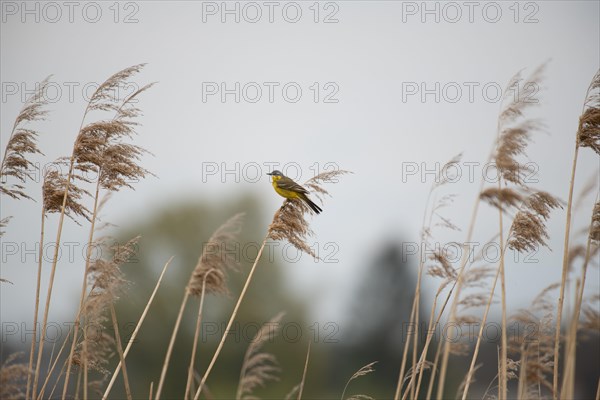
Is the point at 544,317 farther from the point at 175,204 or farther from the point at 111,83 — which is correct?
the point at 175,204

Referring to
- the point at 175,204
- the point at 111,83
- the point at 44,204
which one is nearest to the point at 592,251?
the point at 111,83

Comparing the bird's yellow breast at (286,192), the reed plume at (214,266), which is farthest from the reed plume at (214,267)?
the bird's yellow breast at (286,192)

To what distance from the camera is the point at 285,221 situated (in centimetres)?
580

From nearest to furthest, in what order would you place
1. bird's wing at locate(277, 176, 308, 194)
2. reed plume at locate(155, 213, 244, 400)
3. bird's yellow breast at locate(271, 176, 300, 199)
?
1. reed plume at locate(155, 213, 244, 400)
2. bird's wing at locate(277, 176, 308, 194)
3. bird's yellow breast at locate(271, 176, 300, 199)

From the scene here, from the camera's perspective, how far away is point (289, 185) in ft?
22.2

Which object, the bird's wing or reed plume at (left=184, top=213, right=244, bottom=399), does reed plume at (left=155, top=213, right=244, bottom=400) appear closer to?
reed plume at (left=184, top=213, right=244, bottom=399)

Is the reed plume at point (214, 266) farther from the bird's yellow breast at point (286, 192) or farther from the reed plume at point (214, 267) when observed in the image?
the bird's yellow breast at point (286, 192)

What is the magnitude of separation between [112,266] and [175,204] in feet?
82.5

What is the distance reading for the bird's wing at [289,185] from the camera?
21.7ft

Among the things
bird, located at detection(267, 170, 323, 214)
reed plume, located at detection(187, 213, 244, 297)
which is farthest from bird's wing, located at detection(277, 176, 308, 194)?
reed plume, located at detection(187, 213, 244, 297)

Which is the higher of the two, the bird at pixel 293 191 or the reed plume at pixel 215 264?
the bird at pixel 293 191

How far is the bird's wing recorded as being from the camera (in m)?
6.60

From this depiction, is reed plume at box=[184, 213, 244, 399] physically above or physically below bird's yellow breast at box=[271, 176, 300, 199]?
below

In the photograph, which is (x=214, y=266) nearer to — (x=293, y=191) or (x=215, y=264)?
(x=215, y=264)
